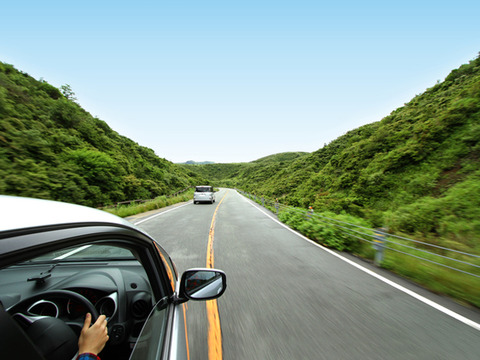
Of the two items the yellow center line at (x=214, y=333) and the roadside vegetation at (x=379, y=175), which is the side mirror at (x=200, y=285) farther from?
the roadside vegetation at (x=379, y=175)

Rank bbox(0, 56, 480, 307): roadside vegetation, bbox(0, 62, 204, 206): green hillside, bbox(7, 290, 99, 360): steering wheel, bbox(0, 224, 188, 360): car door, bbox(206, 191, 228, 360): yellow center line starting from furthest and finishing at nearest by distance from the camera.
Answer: bbox(0, 62, 204, 206): green hillside, bbox(0, 56, 480, 307): roadside vegetation, bbox(206, 191, 228, 360): yellow center line, bbox(0, 224, 188, 360): car door, bbox(7, 290, 99, 360): steering wheel

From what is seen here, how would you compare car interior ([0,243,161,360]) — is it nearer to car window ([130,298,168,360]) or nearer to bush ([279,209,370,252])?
car window ([130,298,168,360])

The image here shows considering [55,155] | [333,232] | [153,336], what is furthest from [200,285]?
[55,155]

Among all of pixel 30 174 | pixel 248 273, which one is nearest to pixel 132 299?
pixel 248 273

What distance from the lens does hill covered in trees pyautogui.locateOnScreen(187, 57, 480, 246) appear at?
8633mm

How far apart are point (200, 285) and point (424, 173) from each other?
52.8 ft

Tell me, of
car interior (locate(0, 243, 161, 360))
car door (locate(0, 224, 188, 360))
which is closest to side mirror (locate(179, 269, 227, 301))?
car door (locate(0, 224, 188, 360))

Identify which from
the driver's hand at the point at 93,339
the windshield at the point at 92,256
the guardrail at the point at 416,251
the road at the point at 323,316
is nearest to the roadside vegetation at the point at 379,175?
the guardrail at the point at 416,251

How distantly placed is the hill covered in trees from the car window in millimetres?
8783

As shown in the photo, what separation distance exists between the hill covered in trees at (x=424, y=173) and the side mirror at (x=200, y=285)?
8.34 metres

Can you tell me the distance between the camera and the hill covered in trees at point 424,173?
863cm

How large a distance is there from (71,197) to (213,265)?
51.5 ft

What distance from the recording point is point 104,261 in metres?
2.12

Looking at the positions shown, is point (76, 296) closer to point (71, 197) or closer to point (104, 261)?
point (104, 261)
